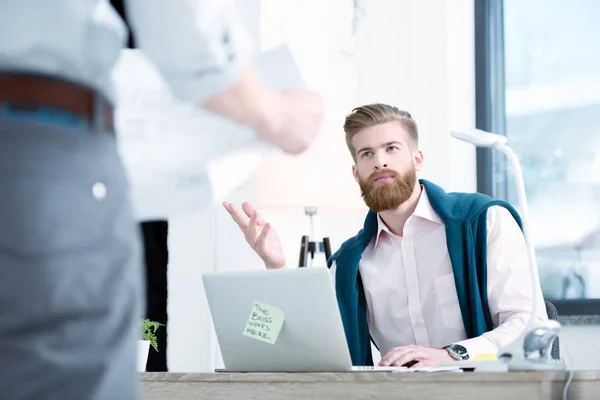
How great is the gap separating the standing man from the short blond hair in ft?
6.83

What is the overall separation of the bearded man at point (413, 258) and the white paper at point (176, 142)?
1479mm

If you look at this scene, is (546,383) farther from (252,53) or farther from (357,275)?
(357,275)

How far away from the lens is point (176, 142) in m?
0.69

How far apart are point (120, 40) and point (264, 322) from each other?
1137 mm

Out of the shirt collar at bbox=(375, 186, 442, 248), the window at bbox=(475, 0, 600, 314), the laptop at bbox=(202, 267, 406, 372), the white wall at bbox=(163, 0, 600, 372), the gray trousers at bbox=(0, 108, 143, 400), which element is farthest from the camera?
the white wall at bbox=(163, 0, 600, 372)

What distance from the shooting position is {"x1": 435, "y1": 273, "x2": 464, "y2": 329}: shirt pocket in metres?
2.46

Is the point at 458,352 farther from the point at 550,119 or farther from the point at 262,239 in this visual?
the point at 550,119

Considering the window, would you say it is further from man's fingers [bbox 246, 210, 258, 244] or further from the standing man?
the standing man

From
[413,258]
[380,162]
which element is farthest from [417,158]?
[413,258]

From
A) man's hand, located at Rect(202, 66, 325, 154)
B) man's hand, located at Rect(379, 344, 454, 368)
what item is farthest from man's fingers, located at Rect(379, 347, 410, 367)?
man's hand, located at Rect(202, 66, 325, 154)

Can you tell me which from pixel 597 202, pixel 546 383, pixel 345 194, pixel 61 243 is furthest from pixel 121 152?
pixel 597 202

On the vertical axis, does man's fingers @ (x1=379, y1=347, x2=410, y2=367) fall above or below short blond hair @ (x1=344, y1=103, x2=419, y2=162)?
below

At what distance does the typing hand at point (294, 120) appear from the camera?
0.69 metres

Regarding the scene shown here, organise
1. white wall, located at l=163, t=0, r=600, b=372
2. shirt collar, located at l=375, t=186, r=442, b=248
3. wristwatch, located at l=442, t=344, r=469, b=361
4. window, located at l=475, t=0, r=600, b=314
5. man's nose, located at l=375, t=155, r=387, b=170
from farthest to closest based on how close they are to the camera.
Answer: white wall, located at l=163, t=0, r=600, b=372 < window, located at l=475, t=0, r=600, b=314 < man's nose, located at l=375, t=155, r=387, b=170 < shirt collar, located at l=375, t=186, r=442, b=248 < wristwatch, located at l=442, t=344, r=469, b=361
